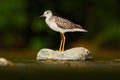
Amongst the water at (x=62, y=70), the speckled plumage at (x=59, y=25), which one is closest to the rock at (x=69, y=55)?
the water at (x=62, y=70)

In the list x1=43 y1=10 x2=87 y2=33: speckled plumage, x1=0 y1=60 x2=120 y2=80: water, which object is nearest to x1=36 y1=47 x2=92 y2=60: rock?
x1=0 y1=60 x2=120 y2=80: water

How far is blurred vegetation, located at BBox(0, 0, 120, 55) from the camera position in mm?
23578

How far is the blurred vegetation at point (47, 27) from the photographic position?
2358 cm

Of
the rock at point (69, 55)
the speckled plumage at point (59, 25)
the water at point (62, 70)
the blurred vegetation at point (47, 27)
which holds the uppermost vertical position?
the blurred vegetation at point (47, 27)

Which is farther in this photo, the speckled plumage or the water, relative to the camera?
the speckled plumage

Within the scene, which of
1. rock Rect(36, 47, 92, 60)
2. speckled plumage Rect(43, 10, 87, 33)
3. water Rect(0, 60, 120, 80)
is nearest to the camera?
water Rect(0, 60, 120, 80)

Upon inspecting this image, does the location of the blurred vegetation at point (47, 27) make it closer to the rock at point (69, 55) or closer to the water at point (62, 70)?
the rock at point (69, 55)

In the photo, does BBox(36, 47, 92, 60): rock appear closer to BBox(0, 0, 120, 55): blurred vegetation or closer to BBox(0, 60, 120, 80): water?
BBox(0, 60, 120, 80): water

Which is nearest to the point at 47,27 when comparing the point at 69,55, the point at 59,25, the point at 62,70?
the point at 59,25

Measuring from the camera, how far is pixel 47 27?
24.2 metres

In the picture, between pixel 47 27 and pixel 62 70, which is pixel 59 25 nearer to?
pixel 62 70
